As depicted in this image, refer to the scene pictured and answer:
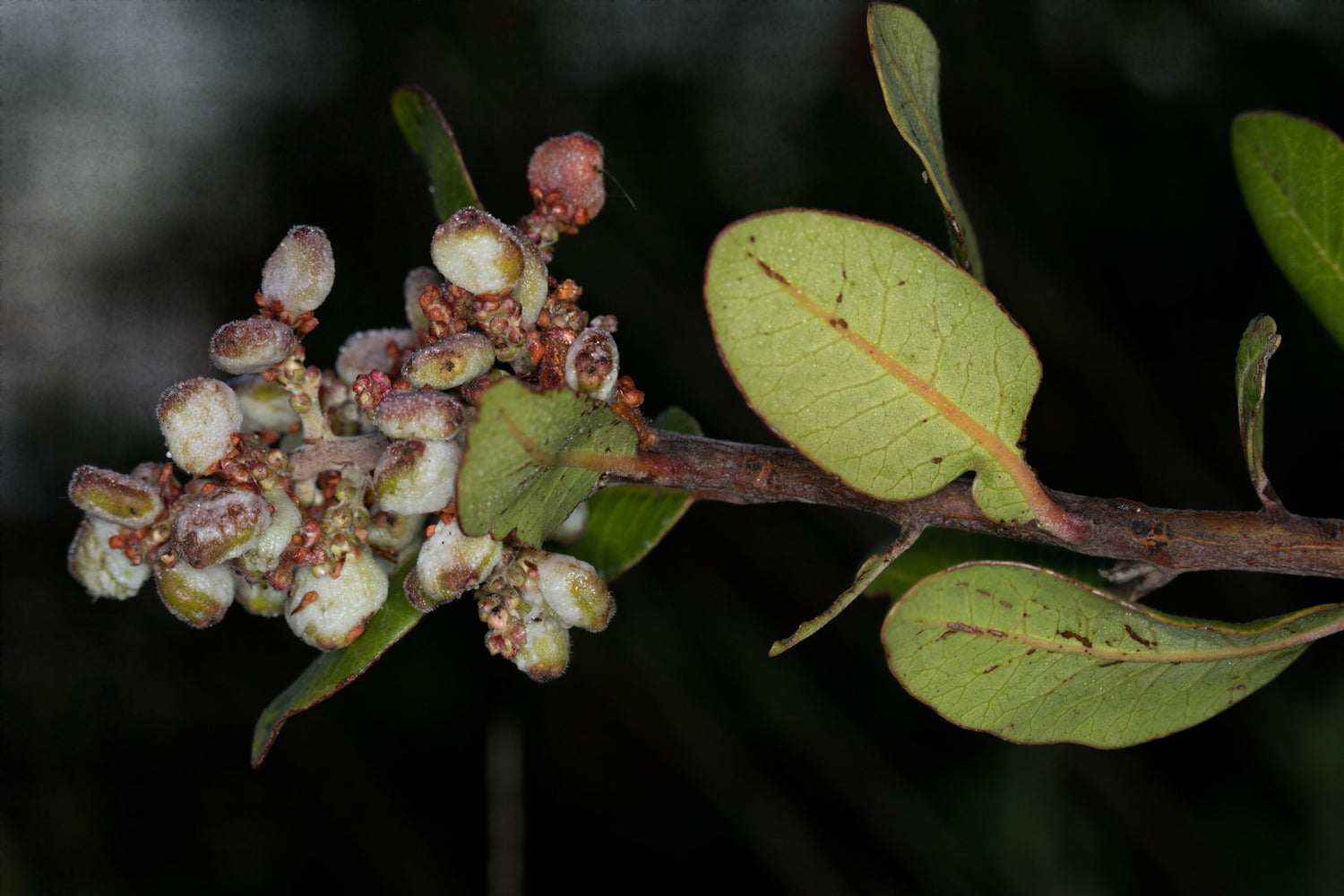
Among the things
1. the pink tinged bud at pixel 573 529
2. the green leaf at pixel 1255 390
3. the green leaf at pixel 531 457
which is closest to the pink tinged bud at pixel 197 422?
the green leaf at pixel 531 457

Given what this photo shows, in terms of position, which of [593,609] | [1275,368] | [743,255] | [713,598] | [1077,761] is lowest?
[1077,761]

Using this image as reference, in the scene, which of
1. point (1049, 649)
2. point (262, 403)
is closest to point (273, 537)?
point (262, 403)

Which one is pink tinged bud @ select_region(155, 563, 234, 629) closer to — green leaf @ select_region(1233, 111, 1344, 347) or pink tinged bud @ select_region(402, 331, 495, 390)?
pink tinged bud @ select_region(402, 331, 495, 390)

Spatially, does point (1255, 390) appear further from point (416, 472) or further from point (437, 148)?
point (437, 148)

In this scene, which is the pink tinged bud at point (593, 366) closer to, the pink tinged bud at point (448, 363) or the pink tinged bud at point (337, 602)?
the pink tinged bud at point (448, 363)

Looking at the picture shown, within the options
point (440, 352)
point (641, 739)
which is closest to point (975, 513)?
point (440, 352)

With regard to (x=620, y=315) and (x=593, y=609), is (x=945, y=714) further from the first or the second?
(x=620, y=315)

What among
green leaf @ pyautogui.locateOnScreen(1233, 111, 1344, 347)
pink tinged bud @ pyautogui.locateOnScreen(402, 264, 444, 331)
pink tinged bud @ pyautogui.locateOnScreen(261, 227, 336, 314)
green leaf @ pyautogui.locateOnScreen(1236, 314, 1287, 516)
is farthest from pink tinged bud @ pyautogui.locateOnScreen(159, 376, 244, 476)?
green leaf @ pyautogui.locateOnScreen(1233, 111, 1344, 347)
